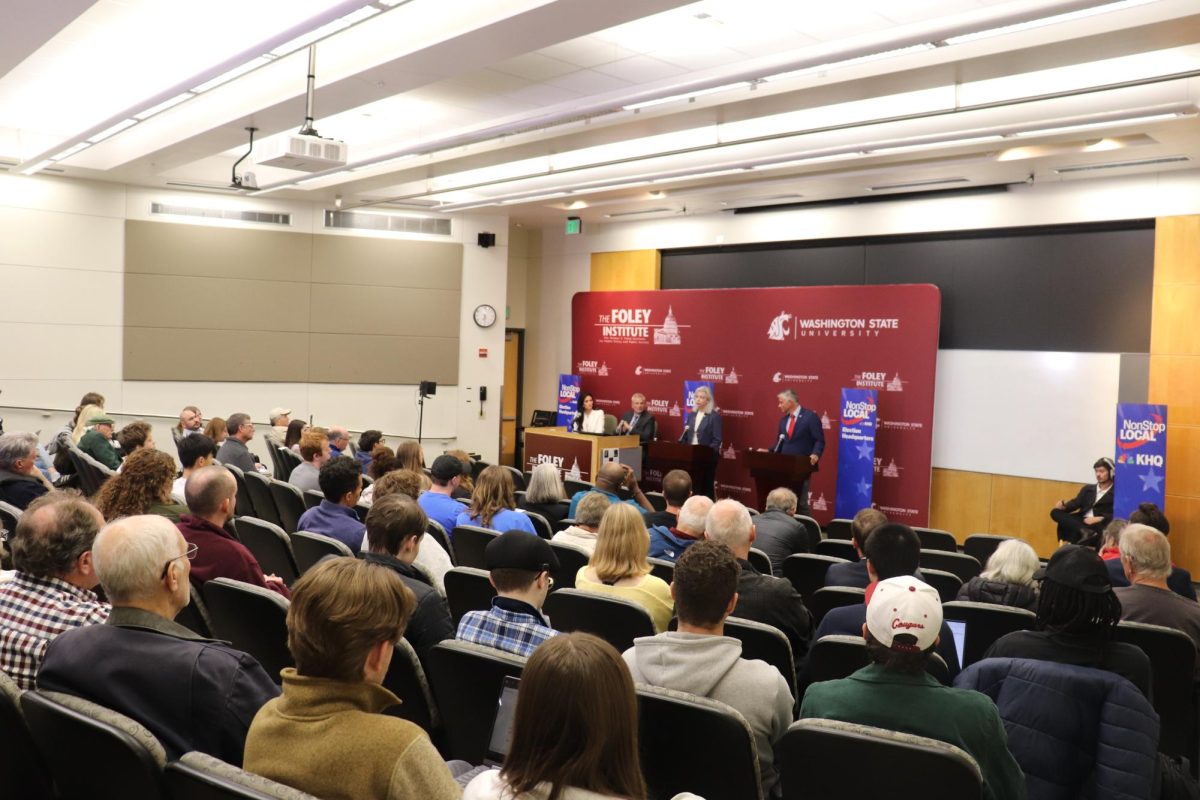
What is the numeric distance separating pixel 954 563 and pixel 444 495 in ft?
9.50

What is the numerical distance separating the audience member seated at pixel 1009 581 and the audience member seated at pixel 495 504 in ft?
7.55

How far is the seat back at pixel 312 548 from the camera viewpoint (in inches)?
167

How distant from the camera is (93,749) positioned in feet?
5.99

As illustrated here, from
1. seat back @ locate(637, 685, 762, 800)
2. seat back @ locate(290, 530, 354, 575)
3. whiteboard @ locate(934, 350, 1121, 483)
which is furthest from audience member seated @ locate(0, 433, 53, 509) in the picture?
whiteboard @ locate(934, 350, 1121, 483)

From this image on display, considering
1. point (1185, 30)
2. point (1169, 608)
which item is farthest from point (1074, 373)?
point (1169, 608)

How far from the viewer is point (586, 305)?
13719mm

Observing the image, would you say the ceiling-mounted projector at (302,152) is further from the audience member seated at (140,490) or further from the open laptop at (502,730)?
the open laptop at (502,730)

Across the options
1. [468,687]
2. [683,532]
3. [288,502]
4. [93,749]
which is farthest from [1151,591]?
[288,502]

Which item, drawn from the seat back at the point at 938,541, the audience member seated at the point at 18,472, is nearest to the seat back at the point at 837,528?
the seat back at the point at 938,541

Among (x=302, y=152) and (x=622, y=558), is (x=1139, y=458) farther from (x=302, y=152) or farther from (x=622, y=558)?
(x=302, y=152)

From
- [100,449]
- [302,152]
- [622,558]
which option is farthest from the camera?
[100,449]

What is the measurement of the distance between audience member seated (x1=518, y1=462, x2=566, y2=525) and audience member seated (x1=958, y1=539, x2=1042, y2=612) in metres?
2.78

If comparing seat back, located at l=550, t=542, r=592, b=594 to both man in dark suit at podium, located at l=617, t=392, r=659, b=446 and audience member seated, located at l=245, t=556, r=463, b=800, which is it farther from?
man in dark suit at podium, located at l=617, t=392, r=659, b=446

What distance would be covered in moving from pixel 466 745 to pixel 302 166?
5752 mm
